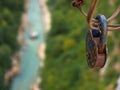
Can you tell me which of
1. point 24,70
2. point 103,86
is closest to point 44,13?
point 24,70

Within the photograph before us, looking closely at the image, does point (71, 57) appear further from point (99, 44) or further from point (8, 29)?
point (99, 44)

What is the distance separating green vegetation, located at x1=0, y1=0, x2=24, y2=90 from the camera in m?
11.1

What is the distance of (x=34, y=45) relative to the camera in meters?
13.9

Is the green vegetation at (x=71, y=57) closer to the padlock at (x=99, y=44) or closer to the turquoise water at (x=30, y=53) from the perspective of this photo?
the turquoise water at (x=30, y=53)

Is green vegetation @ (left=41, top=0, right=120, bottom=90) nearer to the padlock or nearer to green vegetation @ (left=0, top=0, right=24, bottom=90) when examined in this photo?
green vegetation @ (left=0, top=0, right=24, bottom=90)

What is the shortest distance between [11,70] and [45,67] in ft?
5.06

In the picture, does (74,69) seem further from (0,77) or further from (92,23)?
(92,23)

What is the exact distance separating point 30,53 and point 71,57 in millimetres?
3411

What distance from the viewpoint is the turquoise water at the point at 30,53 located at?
12141 millimetres

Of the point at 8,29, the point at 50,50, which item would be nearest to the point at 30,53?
the point at 8,29

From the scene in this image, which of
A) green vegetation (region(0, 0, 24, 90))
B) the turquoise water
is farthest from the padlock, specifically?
the turquoise water

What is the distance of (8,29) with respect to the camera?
12.4m

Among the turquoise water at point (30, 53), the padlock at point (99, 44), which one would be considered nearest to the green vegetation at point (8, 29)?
the turquoise water at point (30, 53)

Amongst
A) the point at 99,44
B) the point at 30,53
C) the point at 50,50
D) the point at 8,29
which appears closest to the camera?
the point at 99,44
